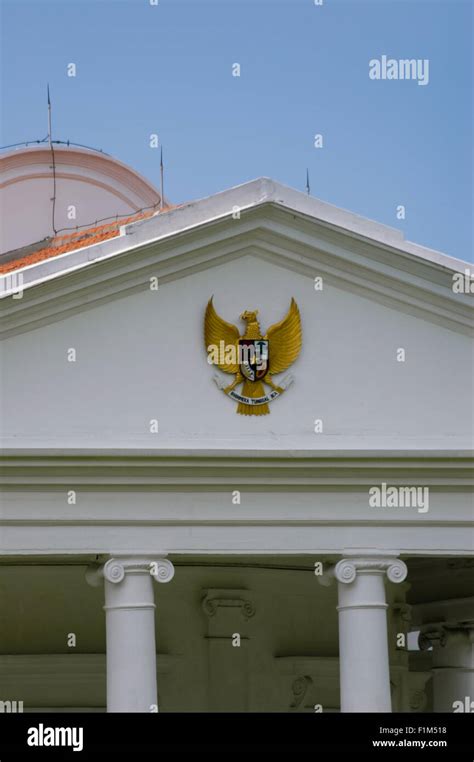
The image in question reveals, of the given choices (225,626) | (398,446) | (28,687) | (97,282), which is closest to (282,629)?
(225,626)

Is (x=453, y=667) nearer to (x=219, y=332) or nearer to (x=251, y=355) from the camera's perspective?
(x=251, y=355)

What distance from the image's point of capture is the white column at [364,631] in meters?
18.0

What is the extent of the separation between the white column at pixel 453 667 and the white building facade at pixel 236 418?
334 centimetres

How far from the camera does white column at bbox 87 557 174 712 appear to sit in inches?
691

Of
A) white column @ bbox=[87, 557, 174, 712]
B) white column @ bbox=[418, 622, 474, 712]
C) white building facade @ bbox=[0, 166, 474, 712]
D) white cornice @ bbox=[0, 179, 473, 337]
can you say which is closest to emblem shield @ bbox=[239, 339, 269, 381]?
white building facade @ bbox=[0, 166, 474, 712]

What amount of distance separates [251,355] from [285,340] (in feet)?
1.28

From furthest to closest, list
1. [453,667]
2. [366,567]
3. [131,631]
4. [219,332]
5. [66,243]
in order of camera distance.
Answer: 1. [66,243]
2. [453,667]
3. [366,567]
4. [219,332]
5. [131,631]

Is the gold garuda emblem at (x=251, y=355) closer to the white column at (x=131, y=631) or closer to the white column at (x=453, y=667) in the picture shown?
the white column at (x=131, y=631)

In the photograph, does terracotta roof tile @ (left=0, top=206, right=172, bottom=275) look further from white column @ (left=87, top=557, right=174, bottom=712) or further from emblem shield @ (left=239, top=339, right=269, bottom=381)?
white column @ (left=87, top=557, right=174, bottom=712)

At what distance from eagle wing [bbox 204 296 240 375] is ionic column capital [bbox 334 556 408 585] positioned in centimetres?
223

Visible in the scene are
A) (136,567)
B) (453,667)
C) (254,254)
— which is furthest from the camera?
(453,667)

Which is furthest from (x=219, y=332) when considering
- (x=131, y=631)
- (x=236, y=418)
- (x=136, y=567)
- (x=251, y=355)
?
(x=131, y=631)

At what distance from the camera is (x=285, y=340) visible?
59.7 ft
